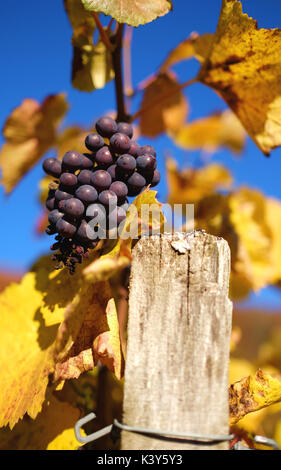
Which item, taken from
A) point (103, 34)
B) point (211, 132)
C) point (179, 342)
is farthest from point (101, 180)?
point (211, 132)

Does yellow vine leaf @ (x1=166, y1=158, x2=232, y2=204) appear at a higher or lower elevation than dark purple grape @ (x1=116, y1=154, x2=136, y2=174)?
higher

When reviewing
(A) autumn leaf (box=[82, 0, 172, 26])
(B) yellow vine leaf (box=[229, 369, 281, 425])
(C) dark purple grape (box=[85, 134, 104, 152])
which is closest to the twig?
(A) autumn leaf (box=[82, 0, 172, 26])

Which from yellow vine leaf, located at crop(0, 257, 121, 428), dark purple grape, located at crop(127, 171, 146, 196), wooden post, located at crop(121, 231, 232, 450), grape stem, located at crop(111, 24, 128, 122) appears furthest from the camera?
→ grape stem, located at crop(111, 24, 128, 122)

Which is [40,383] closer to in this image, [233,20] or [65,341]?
[65,341]

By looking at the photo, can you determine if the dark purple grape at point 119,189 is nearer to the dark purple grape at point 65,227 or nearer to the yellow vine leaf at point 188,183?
the dark purple grape at point 65,227

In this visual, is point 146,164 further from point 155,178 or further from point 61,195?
point 61,195

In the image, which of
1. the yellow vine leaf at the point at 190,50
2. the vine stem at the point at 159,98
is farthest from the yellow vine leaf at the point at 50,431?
the yellow vine leaf at the point at 190,50

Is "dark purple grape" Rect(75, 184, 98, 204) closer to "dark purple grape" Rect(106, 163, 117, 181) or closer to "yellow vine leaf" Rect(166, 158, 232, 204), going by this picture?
"dark purple grape" Rect(106, 163, 117, 181)
